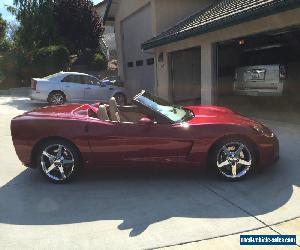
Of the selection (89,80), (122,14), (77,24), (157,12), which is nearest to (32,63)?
(77,24)

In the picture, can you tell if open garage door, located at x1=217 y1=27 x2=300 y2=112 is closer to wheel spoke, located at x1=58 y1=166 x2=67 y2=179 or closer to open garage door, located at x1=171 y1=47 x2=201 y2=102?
open garage door, located at x1=171 y1=47 x2=201 y2=102

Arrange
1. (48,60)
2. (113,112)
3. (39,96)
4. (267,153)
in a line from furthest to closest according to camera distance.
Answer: (48,60), (39,96), (113,112), (267,153)

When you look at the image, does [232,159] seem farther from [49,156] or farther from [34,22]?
[34,22]

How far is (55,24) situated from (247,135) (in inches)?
948

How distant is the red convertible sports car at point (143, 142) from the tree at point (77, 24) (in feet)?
74.5

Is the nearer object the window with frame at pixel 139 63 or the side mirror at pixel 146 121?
the side mirror at pixel 146 121

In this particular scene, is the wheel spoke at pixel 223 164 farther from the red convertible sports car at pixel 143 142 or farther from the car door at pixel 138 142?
the car door at pixel 138 142

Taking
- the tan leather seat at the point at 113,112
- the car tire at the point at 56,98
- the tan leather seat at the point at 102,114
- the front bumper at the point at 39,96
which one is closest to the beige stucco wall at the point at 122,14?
the car tire at the point at 56,98

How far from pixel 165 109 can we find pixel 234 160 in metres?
1.25

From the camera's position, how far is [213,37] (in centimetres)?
1167

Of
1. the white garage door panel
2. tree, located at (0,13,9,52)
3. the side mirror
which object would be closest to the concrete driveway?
the side mirror

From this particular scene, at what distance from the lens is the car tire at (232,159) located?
548cm

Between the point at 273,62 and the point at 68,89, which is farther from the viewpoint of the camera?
the point at 68,89

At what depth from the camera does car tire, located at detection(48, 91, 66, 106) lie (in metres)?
15.1
